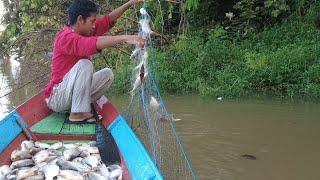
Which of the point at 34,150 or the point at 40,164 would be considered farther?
the point at 34,150

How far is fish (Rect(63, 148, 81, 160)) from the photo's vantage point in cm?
381

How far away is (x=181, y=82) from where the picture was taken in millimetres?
8586

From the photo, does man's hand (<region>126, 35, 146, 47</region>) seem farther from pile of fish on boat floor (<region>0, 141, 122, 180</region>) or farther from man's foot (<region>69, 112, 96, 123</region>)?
man's foot (<region>69, 112, 96, 123</region>)

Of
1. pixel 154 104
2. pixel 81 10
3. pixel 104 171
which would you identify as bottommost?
pixel 104 171

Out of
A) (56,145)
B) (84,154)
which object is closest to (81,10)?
(56,145)

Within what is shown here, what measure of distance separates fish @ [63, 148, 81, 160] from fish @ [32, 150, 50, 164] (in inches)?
5.7

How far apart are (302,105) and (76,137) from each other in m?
3.90

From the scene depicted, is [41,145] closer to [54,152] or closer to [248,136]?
[54,152]

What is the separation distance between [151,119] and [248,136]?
1.32 metres

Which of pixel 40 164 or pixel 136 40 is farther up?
pixel 136 40

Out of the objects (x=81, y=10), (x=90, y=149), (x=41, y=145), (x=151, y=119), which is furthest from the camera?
(x=151, y=119)

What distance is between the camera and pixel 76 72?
14.6ft

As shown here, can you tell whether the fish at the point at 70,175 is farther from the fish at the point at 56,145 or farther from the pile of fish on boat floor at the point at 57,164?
the fish at the point at 56,145

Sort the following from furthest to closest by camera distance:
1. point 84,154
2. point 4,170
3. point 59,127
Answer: point 59,127 < point 84,154 < point 4,170
